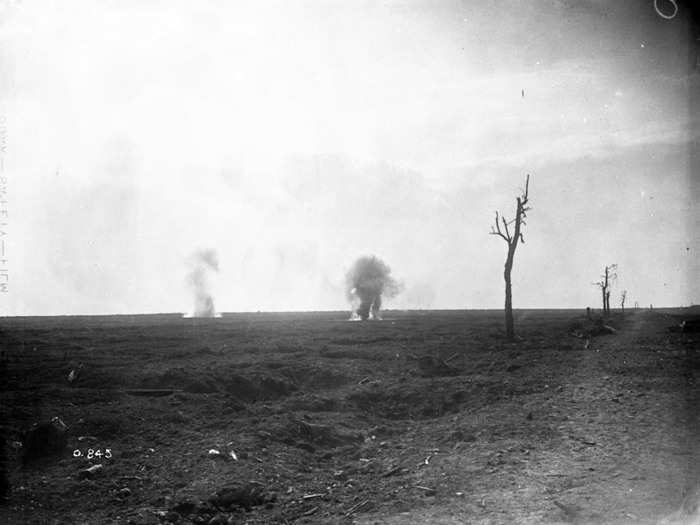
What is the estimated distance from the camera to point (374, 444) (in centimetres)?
1030

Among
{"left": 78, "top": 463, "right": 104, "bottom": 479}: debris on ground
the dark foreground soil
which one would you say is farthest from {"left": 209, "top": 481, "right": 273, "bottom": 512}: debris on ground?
{"left": 78, "top": 463, "right": 104, "bottom": 479}: debris on ground

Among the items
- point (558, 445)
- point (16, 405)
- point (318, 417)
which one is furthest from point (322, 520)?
point (16, 405)

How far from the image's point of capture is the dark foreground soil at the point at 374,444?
6859 mm

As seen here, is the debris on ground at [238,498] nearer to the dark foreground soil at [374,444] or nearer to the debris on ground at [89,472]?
the dark foreground soil at [374,444]

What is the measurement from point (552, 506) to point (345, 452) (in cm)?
456

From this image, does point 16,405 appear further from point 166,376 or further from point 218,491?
point 218,491

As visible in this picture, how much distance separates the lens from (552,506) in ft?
20.6

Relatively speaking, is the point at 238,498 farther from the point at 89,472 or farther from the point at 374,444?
the point at 374,444

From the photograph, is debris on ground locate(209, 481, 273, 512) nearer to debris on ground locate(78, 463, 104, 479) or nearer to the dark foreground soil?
the dark foreground soil

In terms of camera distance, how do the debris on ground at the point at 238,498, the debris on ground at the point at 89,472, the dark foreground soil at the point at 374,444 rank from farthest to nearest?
the debris on ground at the point at 89,472
the debris on ground at the point at 238,498
the dark foreground soil at the point at 374,444

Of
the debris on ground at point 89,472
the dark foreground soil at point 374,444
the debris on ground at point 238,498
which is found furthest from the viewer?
the debris on ground at point 89,472

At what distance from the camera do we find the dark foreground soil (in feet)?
22.5

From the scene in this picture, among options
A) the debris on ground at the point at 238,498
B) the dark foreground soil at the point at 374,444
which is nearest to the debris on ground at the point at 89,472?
the dark foreground soil at the point at 374,444

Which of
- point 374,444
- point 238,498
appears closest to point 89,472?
point 238,498
